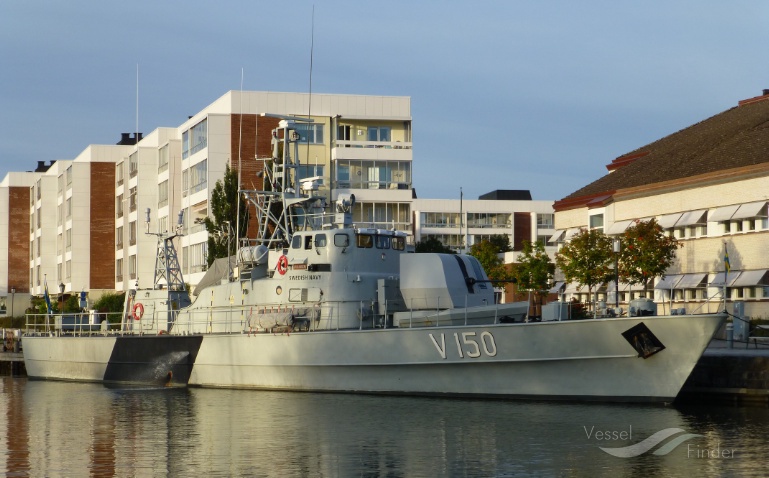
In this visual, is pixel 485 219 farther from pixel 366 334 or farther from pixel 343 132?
pixel 366 334

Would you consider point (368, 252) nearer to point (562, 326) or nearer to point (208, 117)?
point (562, 326)

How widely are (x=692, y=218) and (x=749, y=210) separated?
14.1 feet

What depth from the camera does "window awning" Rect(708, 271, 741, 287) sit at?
51.5 metres

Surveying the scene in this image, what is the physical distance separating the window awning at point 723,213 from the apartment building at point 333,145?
2113 centimetres

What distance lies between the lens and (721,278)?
174ft

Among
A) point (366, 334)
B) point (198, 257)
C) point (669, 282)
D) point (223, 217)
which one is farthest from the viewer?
point (198, 257)

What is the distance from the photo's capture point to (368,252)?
115ft

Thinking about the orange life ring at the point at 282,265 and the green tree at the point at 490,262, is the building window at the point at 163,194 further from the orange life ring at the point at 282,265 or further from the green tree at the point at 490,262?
the orange life ring at the point at 282,265

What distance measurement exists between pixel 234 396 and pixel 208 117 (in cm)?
3632

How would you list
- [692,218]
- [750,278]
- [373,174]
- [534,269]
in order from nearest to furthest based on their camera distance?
[750,278]
[692,218]
[534,269]
[373,174]

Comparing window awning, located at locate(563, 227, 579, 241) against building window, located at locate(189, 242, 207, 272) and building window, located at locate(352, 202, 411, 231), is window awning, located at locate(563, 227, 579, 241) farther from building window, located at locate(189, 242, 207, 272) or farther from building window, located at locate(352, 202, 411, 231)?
building window, located at locate(189, 242, 207, 272)

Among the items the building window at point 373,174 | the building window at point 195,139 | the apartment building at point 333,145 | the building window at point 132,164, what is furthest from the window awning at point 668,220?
the building window at point 132,164

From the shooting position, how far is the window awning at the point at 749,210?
50312 mm

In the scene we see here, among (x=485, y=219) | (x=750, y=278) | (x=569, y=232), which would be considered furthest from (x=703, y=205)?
(x=485, y=219)
